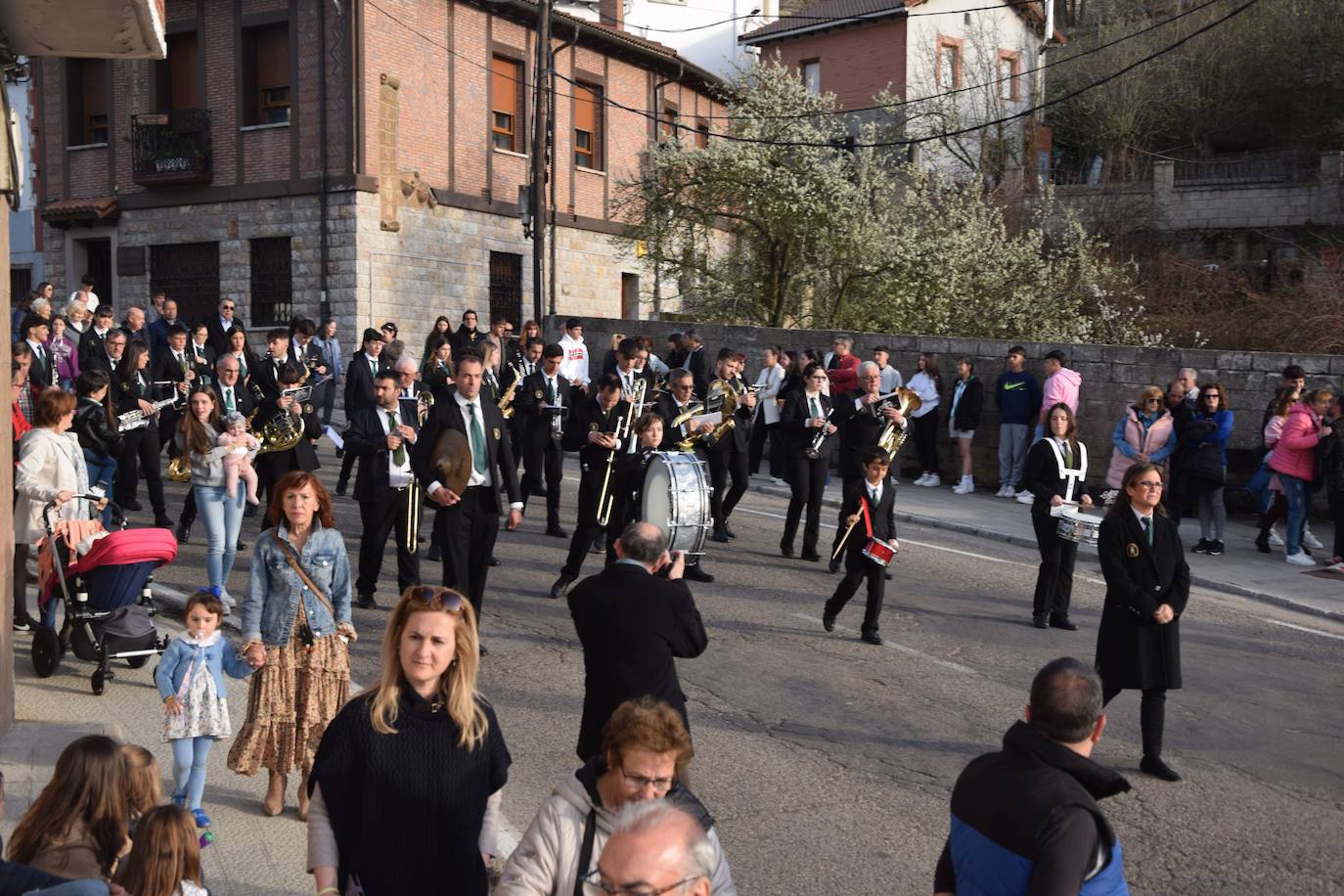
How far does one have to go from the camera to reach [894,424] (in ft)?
40.3

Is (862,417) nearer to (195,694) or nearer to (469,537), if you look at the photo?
(469,537)

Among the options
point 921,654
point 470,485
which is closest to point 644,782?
point 470,485

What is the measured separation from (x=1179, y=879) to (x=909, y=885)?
1170mm

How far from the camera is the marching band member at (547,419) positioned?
13641 mm

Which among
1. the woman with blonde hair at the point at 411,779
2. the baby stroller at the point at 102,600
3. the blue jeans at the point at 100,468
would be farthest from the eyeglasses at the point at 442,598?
the blue jeans at the point at 100,468

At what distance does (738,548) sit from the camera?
13.2 meters

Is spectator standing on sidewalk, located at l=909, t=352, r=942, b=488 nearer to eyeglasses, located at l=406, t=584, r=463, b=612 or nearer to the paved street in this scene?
the paved street

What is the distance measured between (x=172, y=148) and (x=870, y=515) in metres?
21.6

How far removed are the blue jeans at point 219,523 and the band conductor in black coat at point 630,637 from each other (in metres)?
4.96

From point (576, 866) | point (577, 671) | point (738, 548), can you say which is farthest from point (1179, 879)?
point (738, 548)

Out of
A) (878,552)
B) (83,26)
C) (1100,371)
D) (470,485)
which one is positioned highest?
(83,26)

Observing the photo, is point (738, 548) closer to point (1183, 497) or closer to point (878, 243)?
point (1183, 497)

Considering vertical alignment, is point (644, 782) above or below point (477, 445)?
below

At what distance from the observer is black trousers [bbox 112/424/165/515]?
1296cm
